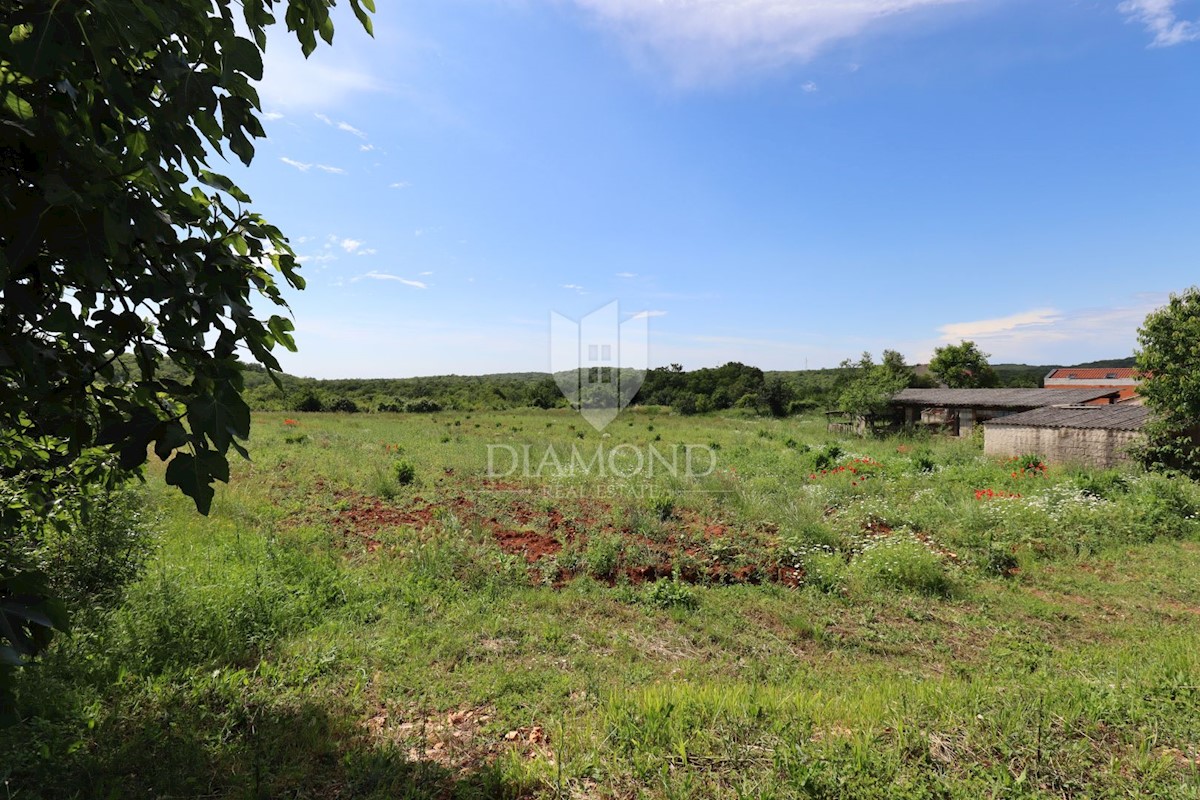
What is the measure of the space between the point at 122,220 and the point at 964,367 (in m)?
56.9

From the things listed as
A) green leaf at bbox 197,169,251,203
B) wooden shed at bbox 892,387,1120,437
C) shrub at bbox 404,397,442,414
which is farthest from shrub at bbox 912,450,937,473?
shrub at bbox 404,397,442,414

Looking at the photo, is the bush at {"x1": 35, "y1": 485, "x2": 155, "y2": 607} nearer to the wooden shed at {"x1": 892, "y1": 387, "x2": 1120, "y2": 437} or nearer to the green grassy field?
the green grassy field

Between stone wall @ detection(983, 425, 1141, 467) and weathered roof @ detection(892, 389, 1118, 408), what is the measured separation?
6.77 meters

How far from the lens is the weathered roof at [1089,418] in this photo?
1196 cm

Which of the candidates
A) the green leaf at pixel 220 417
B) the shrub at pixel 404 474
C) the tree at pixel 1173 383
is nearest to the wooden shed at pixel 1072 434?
the tree at pixel 1173 383

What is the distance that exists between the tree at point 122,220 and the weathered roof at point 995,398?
25.6 m

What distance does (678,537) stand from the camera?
6.87 metres

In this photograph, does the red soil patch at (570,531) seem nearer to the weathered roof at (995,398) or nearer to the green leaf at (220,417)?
the green leaf at (220,417)

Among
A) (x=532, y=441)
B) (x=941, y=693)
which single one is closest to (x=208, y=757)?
(x=941, y=693)

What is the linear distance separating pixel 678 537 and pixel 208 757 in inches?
204

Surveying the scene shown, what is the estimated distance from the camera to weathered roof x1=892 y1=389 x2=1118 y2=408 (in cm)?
2106

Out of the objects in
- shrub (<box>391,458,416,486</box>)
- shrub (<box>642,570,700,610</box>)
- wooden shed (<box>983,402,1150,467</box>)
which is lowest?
shrub (<box>642,570,700,610</box>)

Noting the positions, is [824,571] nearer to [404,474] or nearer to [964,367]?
[404,474]

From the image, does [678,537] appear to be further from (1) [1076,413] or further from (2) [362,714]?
(1) [1076,413]
